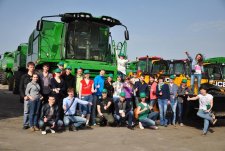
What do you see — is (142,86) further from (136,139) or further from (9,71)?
(9,71)

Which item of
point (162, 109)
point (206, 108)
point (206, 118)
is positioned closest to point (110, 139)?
point (162, 109)

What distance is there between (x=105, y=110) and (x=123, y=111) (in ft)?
1.95

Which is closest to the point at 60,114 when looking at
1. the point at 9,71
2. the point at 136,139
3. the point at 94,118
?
the point at 94,118

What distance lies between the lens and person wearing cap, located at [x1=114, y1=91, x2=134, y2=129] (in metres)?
9.57

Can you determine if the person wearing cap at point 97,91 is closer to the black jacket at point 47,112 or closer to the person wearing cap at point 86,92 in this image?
the person wearing cap at point 86,92

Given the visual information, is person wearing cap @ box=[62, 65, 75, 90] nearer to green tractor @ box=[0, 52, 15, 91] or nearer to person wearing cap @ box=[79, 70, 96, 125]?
person wearing cap @ box=[79, 70, 96, 125]

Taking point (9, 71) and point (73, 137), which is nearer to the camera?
point (73, 137)

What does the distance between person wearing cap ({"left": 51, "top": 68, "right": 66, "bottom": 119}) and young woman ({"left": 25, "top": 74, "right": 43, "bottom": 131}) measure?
508 millimetres

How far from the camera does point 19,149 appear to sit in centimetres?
616

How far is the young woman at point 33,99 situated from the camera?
8.02m

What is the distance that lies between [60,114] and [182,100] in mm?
4503

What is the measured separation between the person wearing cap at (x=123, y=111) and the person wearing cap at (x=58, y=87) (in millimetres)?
1944

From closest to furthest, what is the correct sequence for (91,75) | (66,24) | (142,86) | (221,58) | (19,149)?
(19,149) < (142,86) < (91,75) < (66,24) < (221,58)

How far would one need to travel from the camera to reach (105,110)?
377 inches
